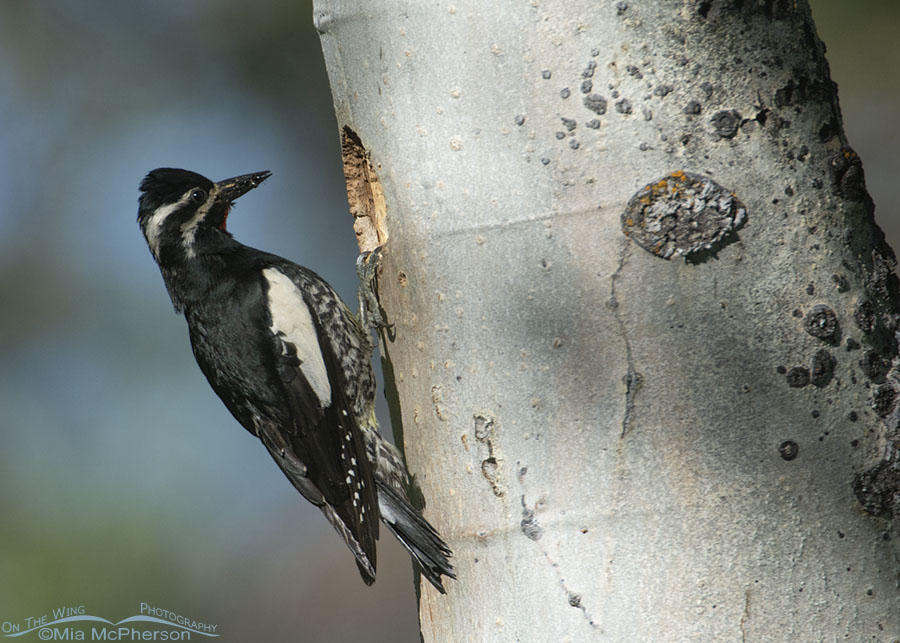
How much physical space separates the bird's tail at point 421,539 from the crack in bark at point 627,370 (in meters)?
0.43

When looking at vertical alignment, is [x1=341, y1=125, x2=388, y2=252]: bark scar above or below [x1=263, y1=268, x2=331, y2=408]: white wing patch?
above

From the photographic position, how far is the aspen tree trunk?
121 cm

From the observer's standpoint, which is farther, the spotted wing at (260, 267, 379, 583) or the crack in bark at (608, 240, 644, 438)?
the spotted wing at (260, 267, 379, 583)

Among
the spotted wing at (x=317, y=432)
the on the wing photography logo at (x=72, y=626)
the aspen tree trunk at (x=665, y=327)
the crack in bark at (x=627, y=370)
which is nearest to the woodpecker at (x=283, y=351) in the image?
the spotted wing at (x=317, y=432)

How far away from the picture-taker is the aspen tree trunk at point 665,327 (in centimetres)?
121

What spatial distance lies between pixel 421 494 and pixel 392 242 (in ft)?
1.55

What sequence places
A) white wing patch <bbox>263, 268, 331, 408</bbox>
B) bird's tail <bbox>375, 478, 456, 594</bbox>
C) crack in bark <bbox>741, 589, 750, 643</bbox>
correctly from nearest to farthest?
crack in bark <bbox>741, 589, 750, 643</bbox>
bird's tail <bbox>375, 478, 456, 594</bbox>
white wing patch <bbox>263, 268, 331, 408</bbox>

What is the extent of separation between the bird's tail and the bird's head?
3.65 feet

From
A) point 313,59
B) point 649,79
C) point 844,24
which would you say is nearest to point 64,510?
point 313,59

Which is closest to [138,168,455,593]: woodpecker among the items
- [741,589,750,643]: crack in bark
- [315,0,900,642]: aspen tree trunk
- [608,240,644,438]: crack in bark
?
[315,0,900,642]: aspen tree trunk

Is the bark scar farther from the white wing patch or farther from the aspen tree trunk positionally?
the white wing patch

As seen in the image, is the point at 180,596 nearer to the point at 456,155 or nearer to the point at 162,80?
the point at 162,80

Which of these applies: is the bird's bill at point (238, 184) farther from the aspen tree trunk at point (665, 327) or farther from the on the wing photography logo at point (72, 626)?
the on the wing photography logo at point (72, 626)

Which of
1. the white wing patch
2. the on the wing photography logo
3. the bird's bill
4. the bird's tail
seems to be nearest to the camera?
the bird's tail
